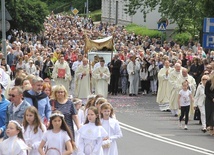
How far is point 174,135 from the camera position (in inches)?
745

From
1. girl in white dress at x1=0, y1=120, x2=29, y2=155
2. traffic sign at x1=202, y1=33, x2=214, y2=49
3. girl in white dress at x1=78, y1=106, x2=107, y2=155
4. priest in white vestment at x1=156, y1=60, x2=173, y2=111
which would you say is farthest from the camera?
priest in white vestment at x1=156, y1=60, x2=173, y2=111

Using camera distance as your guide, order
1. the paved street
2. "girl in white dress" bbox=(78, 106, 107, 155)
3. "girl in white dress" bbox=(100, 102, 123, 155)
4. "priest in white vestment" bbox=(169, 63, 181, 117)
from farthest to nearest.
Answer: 1. "priest in white vestment" bbox=(169, 63, 181, 117)
2. the paved street
3. "girl in white dress" bbox=(100, 102, 123, 155)
4. "girl in white dress" bbox=(78, 106, 107, 155)

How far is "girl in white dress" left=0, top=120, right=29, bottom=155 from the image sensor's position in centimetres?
1043

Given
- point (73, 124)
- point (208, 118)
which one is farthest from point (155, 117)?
point (73, 124)

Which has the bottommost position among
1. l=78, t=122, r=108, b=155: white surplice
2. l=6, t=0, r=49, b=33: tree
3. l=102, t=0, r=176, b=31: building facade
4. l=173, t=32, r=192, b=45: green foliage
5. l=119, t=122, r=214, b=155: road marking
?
l=119, t=122, r=214, b=155: road marking

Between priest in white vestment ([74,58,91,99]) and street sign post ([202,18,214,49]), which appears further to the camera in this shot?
priest in white vestment ([74,58,91,99])

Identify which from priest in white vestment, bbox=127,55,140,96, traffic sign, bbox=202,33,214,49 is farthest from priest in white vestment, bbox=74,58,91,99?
traffic sign, bbox=202,33,214,49

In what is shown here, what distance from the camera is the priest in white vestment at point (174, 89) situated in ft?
76.3

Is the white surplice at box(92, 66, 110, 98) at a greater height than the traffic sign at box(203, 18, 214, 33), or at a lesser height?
lesser

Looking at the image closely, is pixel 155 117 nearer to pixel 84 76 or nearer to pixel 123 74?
pixel 84 76

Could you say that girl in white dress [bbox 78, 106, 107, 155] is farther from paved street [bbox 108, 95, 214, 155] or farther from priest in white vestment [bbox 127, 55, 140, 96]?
priest in white vestment [bbox 127, 55, 140, 96]

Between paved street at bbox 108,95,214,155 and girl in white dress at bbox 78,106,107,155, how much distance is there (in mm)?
3989

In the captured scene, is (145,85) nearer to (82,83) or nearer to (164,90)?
(82,83)

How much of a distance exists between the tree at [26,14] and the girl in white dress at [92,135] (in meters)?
35.3
